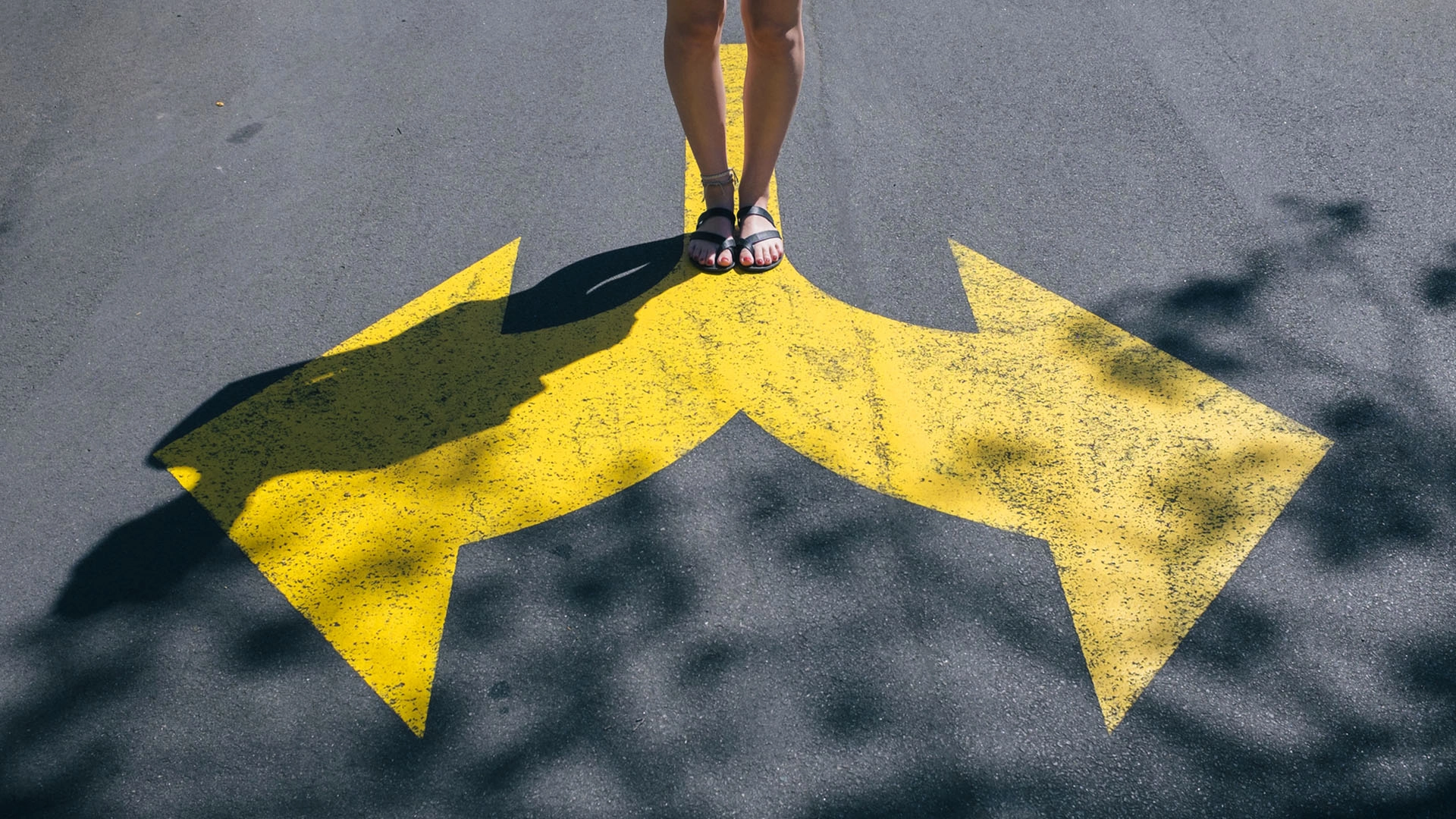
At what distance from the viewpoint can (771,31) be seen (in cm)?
314

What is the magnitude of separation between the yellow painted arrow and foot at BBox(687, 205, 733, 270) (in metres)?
0.07

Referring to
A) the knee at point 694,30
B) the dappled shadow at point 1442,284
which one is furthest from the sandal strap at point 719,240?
the dappled shadow at point 1442,284

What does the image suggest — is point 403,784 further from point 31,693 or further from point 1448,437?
point 1448,437

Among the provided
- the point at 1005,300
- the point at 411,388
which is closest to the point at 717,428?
the point at 411,388

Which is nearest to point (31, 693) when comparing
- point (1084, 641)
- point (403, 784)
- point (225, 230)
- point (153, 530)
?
point (153, 530)

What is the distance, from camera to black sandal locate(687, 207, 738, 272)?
353 centimetres

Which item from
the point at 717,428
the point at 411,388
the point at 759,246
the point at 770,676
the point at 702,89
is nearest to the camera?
the point at 770,676

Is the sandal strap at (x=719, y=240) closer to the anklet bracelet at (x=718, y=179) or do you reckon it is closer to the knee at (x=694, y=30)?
the anklet bracelet at (x=718, y=179)

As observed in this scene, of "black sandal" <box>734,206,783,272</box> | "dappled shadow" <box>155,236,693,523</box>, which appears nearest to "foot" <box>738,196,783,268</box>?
"black sandal" <box>734,206,783,272</box>

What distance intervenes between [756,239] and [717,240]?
140mm

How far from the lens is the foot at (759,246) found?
3.51 metres

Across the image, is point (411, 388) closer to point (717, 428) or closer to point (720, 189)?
point (717, 428)

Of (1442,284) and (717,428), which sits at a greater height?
(717,428)

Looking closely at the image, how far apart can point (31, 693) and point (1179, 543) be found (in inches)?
110
